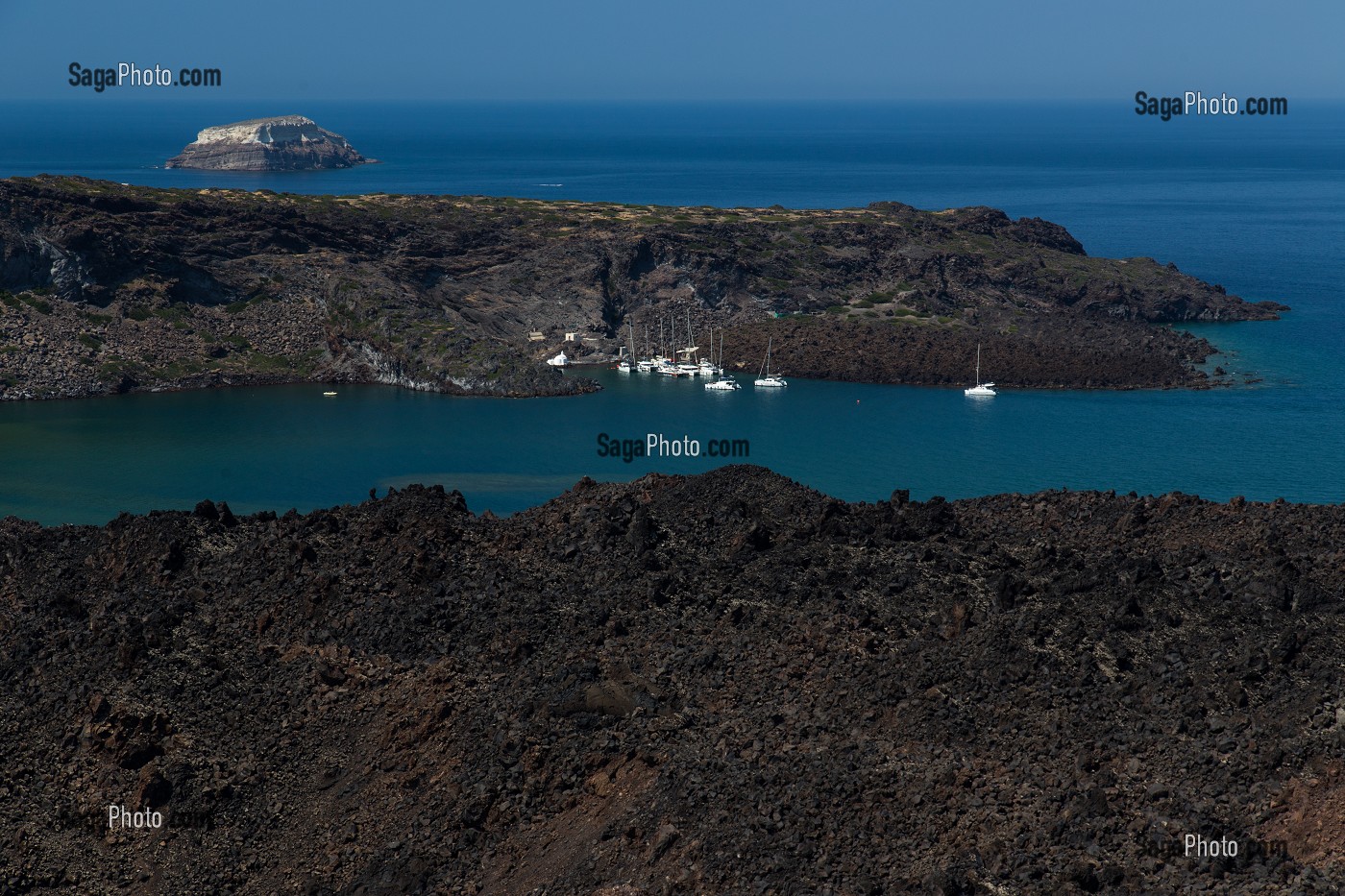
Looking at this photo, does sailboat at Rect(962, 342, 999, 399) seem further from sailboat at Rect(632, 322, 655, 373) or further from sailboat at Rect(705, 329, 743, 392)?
sailboat at Rect(632, 322, 655, 373)

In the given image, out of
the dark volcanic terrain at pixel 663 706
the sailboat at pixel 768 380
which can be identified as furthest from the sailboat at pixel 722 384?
the dark volcanic terrain at pixel 663 706

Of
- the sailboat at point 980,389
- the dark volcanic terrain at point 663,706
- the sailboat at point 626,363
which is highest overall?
the sailboat at point 626,363

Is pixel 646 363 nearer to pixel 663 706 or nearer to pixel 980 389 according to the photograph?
pixel 980 389

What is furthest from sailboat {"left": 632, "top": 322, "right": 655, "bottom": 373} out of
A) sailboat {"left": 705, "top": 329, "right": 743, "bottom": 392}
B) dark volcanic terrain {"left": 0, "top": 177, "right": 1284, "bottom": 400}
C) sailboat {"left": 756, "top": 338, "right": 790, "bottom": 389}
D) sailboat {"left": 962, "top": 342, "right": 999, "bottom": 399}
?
sailboat {"left": 962, "top": 342, "right": 999, "bottom": 399}

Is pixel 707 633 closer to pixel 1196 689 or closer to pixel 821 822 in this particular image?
pixel 821 822

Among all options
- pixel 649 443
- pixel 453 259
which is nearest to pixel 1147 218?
pixel 453 259

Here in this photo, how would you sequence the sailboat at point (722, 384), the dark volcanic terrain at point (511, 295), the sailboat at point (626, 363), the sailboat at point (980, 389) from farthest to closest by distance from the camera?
the sailboat at point (626, 363), the sailboat at point (722, 384), the dark volcanic terrain at point (511, 295), the sailboat at point (980, 389)

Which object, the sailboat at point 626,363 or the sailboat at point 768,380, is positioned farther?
the sailboat at point 626,363

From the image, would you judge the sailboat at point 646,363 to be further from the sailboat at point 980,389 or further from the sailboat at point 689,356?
the sailboat at point 980,389
